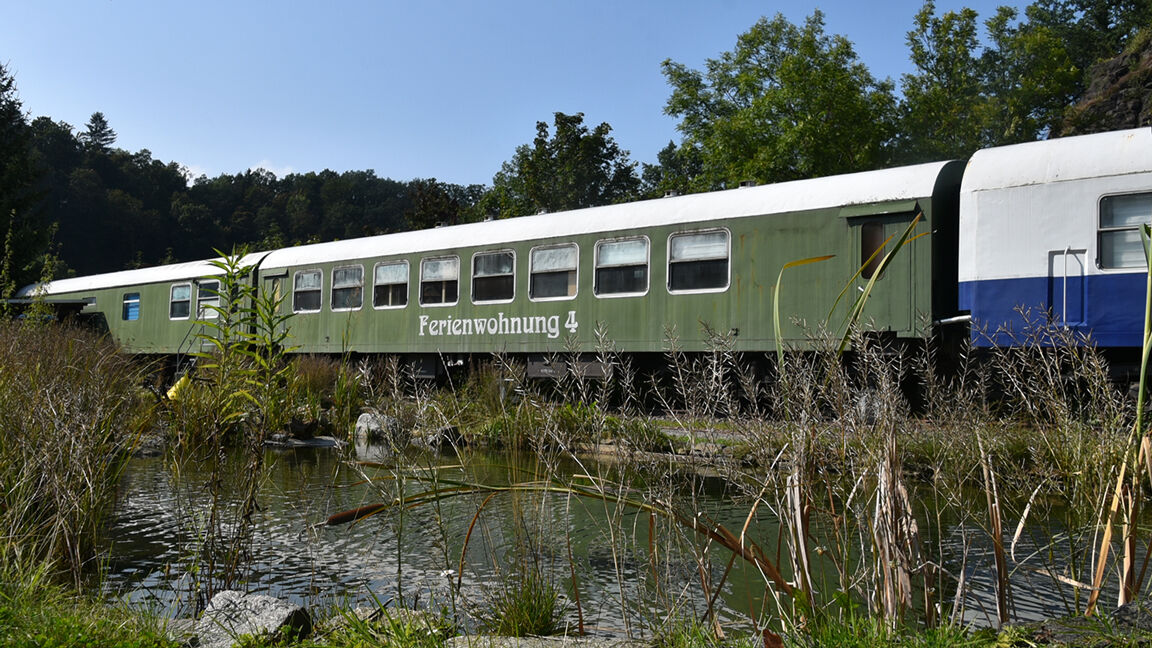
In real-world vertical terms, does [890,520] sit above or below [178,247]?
below

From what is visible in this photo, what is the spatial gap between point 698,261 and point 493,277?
3.47 m

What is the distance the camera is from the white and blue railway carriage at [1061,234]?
775 cm

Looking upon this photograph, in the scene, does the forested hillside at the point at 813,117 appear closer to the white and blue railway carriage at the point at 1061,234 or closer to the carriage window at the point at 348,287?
the carriage window at the point at 348,287

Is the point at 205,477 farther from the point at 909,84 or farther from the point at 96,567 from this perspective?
the point at 909,84

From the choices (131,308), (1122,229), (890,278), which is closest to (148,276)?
(131,308)

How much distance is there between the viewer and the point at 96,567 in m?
4.23

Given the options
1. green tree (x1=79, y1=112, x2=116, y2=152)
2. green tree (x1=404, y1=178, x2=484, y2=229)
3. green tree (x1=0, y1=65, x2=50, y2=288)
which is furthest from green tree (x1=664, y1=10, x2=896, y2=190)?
green tree (x1=79, y1=112, x2=116, y2=152)

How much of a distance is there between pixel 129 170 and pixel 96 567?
7045 cm

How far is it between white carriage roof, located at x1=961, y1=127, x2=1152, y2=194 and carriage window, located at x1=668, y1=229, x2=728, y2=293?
2.76m

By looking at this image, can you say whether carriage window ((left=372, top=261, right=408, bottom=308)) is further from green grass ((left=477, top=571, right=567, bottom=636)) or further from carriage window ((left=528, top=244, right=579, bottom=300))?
green grass ((left=477, top=571, right=567, bottom=636))

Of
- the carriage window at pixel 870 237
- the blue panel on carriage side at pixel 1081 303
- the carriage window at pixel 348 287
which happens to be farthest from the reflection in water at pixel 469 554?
the carriage window at pixel 348 287

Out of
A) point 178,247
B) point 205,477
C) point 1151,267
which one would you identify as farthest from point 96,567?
point 178,247

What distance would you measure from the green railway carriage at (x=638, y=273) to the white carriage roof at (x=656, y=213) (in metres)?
0.02

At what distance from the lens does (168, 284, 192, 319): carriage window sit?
18.1 m
